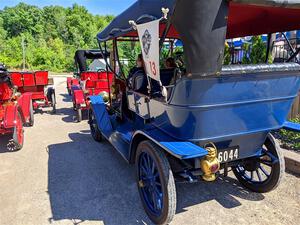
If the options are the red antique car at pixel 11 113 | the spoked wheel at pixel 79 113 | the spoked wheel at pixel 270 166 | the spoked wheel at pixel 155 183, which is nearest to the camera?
the spoked wheel at pixel 155 183

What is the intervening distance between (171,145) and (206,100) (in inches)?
21.5

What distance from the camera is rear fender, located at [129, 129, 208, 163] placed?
93.0 inches

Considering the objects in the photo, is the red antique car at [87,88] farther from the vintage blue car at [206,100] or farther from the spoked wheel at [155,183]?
the spoked wheel at [155,183]

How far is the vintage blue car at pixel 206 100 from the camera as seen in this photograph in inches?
86.5

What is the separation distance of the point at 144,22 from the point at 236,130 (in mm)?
1402

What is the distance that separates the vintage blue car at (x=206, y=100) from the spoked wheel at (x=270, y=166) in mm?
12

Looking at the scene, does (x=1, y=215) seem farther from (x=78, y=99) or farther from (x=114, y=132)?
(x=78, y=99)

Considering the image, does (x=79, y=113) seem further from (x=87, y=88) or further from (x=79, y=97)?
(x=87, y=88)

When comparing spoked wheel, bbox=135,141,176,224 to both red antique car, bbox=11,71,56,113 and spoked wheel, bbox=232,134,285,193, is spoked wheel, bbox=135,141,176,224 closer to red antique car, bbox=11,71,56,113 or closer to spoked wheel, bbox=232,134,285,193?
spoked wheel, bbox=232,134,285,193

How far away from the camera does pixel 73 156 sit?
4.95 metres

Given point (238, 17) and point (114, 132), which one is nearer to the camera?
point (238, 17)

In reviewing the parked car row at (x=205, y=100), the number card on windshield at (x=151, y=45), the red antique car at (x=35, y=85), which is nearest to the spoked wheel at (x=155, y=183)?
the parked car row at (x=205, y=100)

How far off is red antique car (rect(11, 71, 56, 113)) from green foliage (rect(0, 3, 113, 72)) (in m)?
25.8

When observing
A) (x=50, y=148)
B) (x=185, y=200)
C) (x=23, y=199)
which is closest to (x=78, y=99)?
(x=50, y=148)
